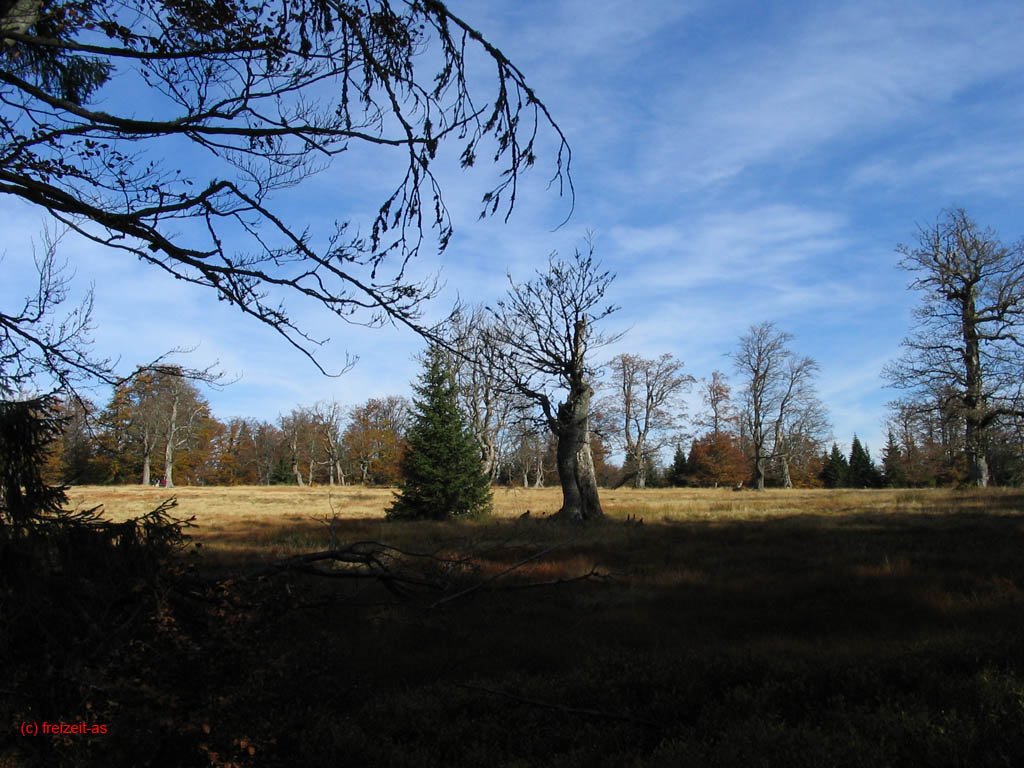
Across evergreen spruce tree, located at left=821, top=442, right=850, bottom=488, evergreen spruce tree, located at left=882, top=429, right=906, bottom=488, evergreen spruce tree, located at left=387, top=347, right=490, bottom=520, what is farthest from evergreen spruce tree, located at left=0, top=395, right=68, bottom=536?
A: evergreen spruce tree, located at left=821, top=442, right=850, bottom=488

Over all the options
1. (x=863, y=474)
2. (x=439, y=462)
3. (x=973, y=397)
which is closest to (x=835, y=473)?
(x=863, y=474)

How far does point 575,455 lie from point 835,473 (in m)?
55.7

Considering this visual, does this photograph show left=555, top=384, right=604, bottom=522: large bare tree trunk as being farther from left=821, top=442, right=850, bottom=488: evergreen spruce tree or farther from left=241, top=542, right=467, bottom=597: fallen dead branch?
left=821, top=442, right=850, bottom=488: evergreen spruce tree

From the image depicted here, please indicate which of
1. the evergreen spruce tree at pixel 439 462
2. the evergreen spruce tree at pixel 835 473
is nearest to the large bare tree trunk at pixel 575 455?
the evergreen spruce tree at pixel 439 462

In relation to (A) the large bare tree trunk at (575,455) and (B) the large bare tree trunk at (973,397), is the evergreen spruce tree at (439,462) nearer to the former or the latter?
(A) the large bare tree trunk at (575,455)

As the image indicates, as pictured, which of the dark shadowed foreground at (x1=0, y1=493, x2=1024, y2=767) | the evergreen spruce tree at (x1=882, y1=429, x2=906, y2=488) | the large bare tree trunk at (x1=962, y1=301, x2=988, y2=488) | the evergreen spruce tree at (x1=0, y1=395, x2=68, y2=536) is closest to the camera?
the dark shadowed foreground at (x1=0, y1=493, x2=1024, y2=767)

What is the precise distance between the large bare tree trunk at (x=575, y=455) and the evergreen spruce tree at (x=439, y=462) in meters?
3.23

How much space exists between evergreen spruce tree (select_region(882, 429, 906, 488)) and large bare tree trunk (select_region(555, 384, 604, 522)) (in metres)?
46.8

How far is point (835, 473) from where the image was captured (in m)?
67.0

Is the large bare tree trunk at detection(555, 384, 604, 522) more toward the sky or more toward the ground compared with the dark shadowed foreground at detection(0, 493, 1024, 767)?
more toward the sky

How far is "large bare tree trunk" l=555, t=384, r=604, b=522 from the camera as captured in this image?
20.7 meters

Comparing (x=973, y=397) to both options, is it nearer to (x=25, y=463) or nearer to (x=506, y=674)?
(x=506, y=674)

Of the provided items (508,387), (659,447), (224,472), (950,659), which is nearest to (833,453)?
(659,447)

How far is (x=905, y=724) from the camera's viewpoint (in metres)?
4.08
